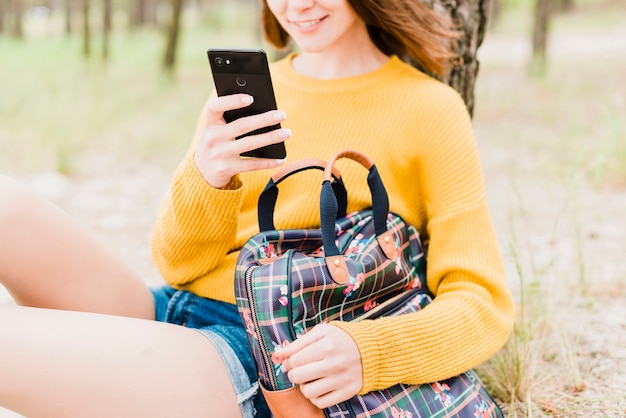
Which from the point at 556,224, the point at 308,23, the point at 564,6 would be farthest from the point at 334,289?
the point at 564,6

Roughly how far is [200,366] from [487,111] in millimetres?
5823

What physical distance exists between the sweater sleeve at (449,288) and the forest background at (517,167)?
15.9 inches

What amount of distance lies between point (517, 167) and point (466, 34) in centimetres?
260

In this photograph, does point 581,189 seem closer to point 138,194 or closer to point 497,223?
point 497,223

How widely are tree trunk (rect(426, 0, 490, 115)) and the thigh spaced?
129 centimetres

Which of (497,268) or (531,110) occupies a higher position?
(497,268)

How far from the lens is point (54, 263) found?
1.58 metres

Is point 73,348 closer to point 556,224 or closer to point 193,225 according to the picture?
point 193,225

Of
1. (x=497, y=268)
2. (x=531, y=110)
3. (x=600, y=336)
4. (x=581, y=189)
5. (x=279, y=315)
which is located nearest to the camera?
(x=279, y=315)

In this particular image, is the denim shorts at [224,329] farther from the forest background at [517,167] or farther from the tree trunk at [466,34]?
the tree trunk at [466,34]

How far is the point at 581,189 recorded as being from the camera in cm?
373

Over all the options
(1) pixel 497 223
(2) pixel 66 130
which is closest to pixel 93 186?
(2) pixel 66 130

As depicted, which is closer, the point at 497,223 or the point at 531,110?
the point at 497,223

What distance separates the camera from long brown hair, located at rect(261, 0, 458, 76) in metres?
1.75
